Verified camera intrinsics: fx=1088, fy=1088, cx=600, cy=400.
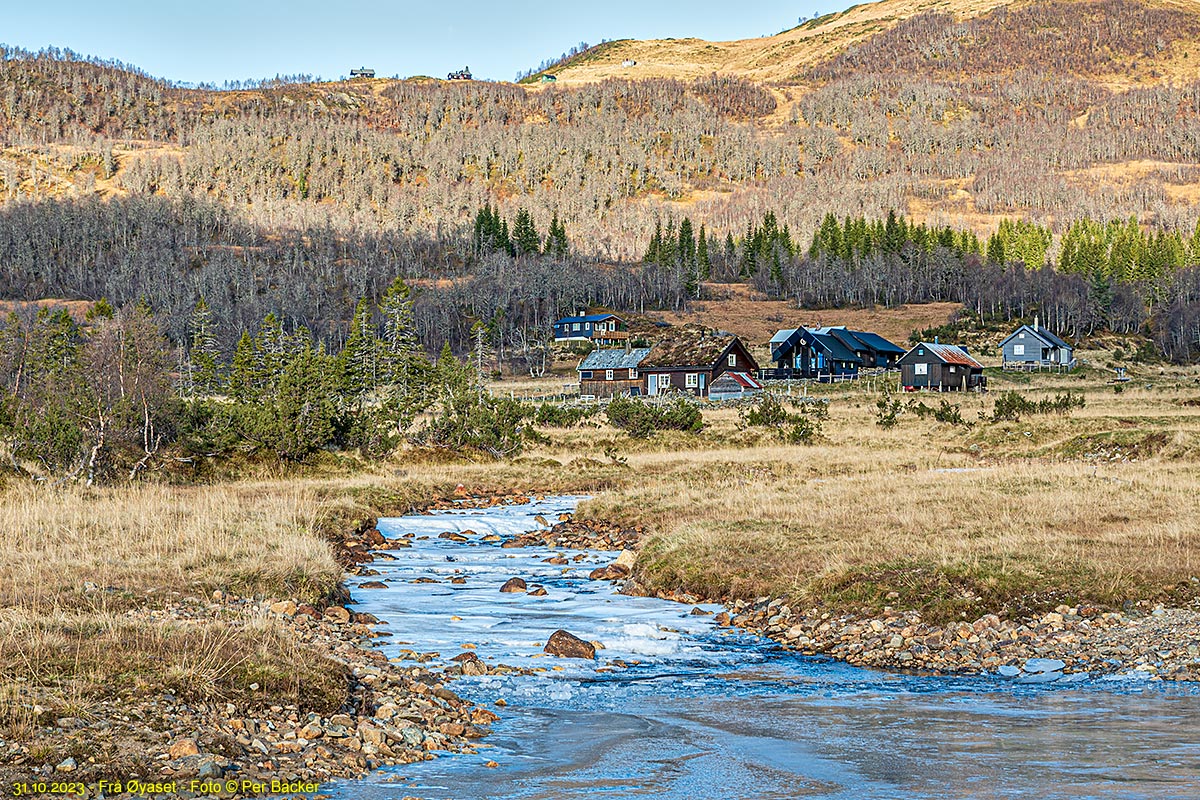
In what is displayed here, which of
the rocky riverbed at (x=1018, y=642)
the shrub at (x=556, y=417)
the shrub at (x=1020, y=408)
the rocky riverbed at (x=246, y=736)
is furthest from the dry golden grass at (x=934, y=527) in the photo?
the shrub at (x=556, y=417)

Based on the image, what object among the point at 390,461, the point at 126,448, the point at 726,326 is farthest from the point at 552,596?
the point at 726,326

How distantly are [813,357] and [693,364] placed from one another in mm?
19680

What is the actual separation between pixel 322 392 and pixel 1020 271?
133887mm

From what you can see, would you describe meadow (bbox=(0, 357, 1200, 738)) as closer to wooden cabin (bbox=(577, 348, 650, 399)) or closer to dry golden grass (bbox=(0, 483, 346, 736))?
dry golden grass (bbox=(0, 483, 346, 736))

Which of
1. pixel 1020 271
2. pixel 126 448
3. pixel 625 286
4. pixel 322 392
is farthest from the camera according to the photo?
pixel 625 286

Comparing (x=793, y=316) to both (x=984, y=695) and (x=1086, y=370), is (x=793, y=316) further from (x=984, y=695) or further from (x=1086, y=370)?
(x=984, y=695)

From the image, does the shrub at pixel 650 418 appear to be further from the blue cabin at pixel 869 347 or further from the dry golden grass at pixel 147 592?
the blue cabin at pixel 869 347

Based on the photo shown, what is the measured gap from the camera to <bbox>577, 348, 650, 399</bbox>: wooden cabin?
92.7 metres

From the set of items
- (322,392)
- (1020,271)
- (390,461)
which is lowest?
(390,461)

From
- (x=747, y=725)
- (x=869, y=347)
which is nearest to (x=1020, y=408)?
(x=747, y=725)

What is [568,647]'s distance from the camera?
14.9 m

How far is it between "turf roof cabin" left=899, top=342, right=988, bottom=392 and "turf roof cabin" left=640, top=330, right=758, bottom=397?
13.4 meters

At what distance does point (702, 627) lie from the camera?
16797 millimetres

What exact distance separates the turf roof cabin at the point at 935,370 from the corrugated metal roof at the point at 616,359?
2243 cm
